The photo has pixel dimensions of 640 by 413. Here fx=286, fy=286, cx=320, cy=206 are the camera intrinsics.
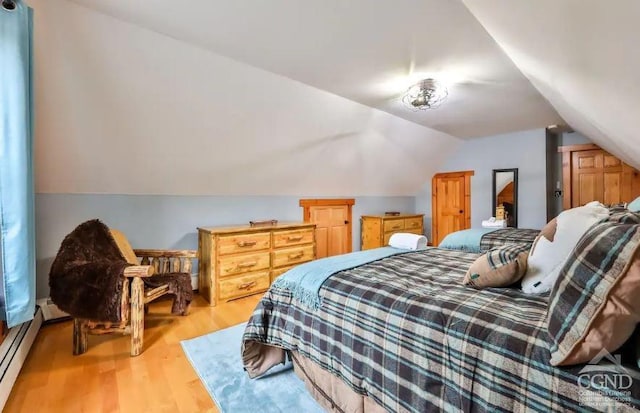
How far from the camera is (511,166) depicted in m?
4.65

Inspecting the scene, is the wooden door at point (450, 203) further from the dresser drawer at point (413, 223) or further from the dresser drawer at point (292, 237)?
the dresser drawer at point (292, 237)

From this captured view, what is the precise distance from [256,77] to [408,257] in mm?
1988

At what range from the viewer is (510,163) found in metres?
4.66

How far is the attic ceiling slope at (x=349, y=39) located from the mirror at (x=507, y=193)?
6.61 ft

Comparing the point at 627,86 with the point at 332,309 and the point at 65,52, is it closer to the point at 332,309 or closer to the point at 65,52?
the point at 332,309

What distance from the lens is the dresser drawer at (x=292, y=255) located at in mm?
3561

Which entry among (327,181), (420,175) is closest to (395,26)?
(327,181)

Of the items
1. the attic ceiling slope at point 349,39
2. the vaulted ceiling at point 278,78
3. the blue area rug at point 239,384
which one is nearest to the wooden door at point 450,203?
the vaulted ceiling at point 278,78

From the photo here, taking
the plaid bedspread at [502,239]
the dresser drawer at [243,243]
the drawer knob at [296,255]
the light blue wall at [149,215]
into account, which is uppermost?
the light blue wall at [149,215]

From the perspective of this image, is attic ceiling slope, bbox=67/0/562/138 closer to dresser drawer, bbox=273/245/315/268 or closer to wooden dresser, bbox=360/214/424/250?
dresser drawer, bbox=273/245/315/268

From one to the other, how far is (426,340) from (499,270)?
1.83 feet

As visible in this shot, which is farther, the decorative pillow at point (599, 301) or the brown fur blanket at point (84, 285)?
the brown fur blanket at point (84, 285)

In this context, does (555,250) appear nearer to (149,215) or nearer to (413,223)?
(149,215)

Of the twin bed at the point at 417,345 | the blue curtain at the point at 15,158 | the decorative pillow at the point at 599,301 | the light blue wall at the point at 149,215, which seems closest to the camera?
the decorative pillow at the point at 599,301
